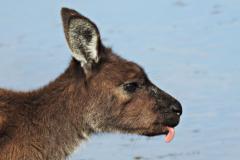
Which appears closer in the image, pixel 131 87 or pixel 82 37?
pixel 82 37

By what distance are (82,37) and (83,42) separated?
0.06 metres

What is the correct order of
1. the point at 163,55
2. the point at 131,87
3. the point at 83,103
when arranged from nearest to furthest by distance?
the point at 83,103 < the point at 131,87 < the point at 163,55

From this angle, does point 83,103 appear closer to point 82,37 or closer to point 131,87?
point 131,87

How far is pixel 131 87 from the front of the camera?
13.8m

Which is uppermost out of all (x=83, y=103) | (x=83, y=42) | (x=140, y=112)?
(x=83, y=42)

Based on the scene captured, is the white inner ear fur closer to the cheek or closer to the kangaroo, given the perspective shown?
the kangaroo

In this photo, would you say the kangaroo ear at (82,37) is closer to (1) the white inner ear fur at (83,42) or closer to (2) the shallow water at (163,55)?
(1) the white inner ear fur at (83,42)

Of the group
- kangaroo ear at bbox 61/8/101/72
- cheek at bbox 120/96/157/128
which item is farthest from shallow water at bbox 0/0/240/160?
kangaroo ear at bbox 61/8/101/72

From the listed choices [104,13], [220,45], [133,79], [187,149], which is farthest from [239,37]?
[133,79]

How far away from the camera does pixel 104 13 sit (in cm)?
2403

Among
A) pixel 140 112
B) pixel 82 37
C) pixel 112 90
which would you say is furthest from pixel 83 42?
pixel 140 112

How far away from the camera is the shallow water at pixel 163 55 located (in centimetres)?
1777

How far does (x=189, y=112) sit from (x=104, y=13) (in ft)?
18.8

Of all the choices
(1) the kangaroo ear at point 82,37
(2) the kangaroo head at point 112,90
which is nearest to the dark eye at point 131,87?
(2) the kangaroo head at point 112,90
